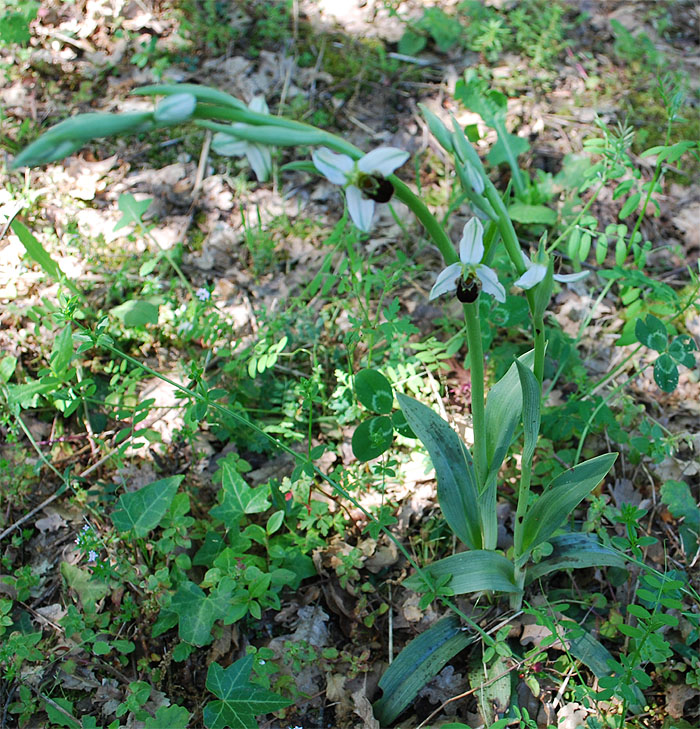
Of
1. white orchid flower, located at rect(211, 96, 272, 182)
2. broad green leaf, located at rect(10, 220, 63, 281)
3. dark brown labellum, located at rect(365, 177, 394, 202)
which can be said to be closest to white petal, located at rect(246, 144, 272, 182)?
white orchid flower, located at rect(211, 96, 272, 182)

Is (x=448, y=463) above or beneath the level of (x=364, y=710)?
above

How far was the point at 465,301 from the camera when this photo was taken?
164 cm

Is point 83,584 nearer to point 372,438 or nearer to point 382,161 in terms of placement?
point 372,438

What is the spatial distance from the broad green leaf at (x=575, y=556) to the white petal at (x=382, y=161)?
1.42 m

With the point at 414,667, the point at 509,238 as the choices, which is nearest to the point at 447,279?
the point at 509,238

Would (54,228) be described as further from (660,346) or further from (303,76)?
(660,346)

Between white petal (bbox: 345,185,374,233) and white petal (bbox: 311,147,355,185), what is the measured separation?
32mm

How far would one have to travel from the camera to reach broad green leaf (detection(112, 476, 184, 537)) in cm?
226

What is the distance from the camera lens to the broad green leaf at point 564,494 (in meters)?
1.93

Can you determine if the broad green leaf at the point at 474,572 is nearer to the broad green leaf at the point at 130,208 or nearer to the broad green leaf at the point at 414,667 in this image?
the broad green leaf at the point at 414,667

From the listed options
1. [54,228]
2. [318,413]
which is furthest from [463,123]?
[54,228]

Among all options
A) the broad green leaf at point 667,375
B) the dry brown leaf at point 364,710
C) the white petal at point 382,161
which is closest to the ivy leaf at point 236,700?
the dry brown leaf at point 364,710

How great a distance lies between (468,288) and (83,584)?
1.80m

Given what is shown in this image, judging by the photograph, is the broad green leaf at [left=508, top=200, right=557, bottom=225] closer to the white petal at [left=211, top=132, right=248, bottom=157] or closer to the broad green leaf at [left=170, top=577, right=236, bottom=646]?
the white petal at [left=211, top=132, right=248, bottom=157]
